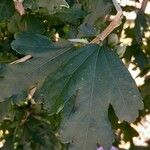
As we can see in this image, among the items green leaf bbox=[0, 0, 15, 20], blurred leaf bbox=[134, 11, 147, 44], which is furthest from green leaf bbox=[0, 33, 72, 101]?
blurred leaf bbox=[134, 11, 147, 44]

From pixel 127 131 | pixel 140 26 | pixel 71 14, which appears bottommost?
pixel 127 131

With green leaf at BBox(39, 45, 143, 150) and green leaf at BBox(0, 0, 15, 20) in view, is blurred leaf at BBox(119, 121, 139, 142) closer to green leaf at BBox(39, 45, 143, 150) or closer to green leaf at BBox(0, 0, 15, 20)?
green leaf at BBox(0, 0, 15, 20)

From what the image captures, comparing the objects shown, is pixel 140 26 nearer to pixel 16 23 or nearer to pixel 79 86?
pixel 16 23

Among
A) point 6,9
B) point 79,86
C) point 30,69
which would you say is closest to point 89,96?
point 79,86

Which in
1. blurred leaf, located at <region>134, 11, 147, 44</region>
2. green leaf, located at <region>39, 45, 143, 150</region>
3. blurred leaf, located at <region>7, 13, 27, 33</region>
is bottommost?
blurred leaf, located at <region>134, 11, 147, 44</region>

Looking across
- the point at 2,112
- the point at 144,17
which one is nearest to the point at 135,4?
the point at 144,17

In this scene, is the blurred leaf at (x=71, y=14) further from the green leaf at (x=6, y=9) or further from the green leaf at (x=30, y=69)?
the green leaf at (x=30, y=69)
